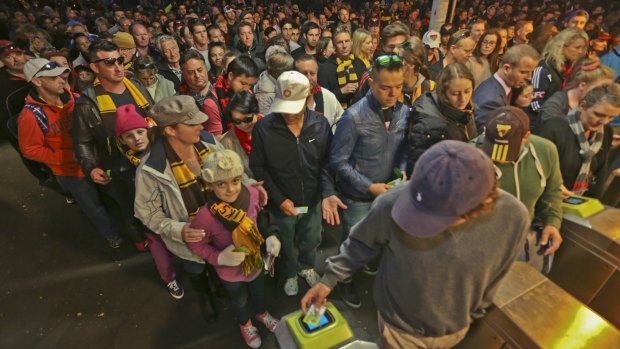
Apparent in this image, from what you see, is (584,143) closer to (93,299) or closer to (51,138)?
(93,299)

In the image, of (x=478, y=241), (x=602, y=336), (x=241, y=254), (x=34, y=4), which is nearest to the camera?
(x=478, y=241)

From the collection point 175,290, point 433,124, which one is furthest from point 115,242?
point 433,124

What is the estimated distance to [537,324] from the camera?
1832 mm

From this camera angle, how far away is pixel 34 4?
13195 mm

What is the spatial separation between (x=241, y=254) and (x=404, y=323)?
1.25 meters

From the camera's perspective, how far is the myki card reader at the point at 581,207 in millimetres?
2635

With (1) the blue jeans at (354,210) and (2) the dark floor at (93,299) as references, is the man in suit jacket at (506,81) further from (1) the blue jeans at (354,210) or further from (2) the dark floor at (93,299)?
(2) the dark floor at (93,299)

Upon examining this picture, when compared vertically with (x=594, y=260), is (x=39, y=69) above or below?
above

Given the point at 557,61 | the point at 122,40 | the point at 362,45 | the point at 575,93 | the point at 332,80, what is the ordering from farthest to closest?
the point at 362,45 → the point at 332,80 → the point at 122,40 → the point at 557,61 → the point at 575,93

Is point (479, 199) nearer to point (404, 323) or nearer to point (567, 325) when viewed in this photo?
point (404, 323)

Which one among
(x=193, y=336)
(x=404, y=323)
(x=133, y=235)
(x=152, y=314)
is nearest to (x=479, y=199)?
(x=404, y=323)

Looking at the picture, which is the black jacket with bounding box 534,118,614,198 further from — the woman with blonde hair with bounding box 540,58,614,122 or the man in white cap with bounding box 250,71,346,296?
the man in white cap with bounding box 250,71,346,296

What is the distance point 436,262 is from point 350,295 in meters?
2.05

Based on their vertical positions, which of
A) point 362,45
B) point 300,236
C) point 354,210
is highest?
point 362,45
